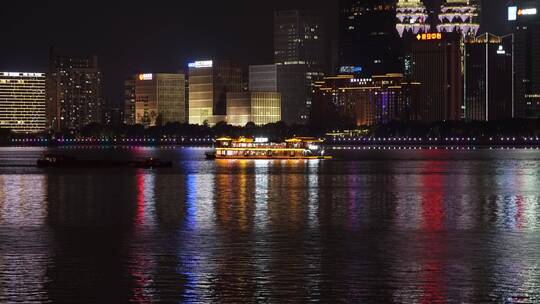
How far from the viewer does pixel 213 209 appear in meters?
67.7

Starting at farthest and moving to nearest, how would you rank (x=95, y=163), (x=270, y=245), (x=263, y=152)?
(x=263, y=152), (x=95, y=163), (x=270, y=245)

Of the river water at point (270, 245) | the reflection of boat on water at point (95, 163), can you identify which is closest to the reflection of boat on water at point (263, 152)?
the reflection of boat on water at point (95, 163)

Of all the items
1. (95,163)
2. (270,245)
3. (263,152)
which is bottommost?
(270,245)

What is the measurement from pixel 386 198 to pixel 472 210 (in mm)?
12437

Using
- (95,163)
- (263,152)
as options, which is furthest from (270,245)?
(263,152)

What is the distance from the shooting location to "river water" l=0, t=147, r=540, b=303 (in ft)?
117

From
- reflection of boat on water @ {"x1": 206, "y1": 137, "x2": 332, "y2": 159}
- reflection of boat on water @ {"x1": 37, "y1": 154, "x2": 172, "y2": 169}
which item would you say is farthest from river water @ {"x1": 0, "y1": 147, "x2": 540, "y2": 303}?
reflection of boat on water @ {"x1": 206, "y1": 137, "x2": 332, "y2": 159}

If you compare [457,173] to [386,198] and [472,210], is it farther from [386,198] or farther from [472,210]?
[472,210]

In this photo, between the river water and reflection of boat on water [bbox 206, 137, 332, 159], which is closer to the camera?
the river water

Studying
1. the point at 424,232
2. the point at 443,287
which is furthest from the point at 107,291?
the point at 424,232

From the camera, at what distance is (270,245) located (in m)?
47.5

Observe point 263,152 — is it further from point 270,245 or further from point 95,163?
point 270,245

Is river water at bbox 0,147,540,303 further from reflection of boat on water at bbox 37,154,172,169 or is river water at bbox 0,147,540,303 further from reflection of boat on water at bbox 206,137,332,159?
reflection of boat on water at bbox 206,137,332,159

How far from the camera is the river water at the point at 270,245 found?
3562 centimetres
